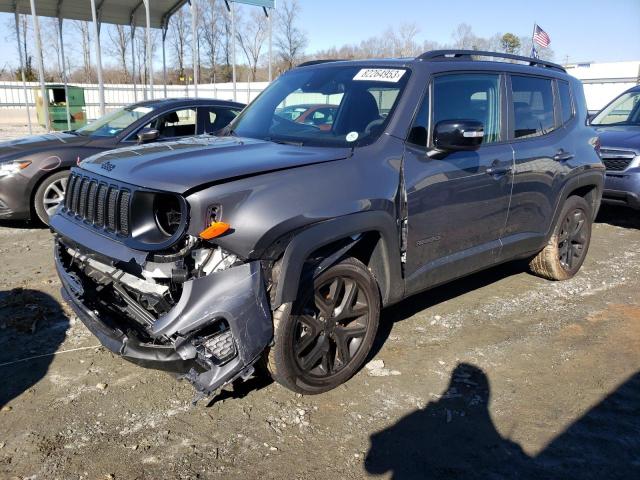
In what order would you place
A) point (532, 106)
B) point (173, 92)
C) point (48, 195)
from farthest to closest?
point (173, 92), point (48, 195), point (532, 106)

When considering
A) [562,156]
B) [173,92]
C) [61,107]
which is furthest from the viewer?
[173,92]

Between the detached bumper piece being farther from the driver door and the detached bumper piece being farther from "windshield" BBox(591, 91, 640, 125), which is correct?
"windshield" BBox(591, 91, 640, 125)

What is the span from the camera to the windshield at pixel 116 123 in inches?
297

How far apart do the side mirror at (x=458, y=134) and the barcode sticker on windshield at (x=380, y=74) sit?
0.46 m

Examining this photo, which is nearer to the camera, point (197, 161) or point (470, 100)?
point (197, 161)

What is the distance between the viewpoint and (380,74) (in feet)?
12.9

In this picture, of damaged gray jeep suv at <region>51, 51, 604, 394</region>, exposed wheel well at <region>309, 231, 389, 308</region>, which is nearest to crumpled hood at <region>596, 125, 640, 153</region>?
damaged gray jeep suv at <region>51, 51, 604, 394</region>

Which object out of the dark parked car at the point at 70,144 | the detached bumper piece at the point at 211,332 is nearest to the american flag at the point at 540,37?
the dark parked car at the point at 70,144

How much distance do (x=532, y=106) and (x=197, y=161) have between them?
3.14 metres

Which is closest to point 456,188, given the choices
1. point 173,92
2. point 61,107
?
point 61,107

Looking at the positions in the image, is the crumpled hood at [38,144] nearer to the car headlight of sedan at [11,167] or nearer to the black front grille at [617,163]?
the car headlight of sedan at [11,167]

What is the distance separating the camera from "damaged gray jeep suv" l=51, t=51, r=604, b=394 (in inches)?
109

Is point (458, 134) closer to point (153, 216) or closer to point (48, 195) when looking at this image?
point (153, 216)

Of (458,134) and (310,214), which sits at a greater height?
(458,134)
